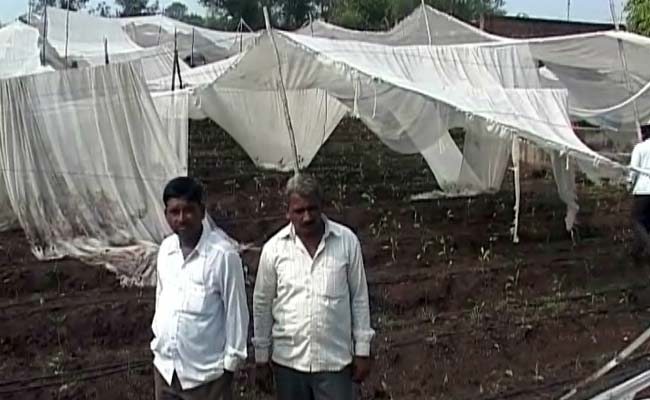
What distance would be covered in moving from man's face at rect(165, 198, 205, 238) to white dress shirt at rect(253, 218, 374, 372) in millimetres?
247

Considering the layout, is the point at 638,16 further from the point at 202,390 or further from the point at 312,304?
the point at 202,390

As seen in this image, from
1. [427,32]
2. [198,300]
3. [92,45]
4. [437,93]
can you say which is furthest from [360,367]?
[92,45]

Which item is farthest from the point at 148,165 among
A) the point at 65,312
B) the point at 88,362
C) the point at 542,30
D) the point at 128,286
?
the point at 542,30

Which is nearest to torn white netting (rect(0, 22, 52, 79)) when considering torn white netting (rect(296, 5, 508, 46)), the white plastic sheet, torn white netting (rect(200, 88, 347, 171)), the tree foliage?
the white plastic sheet

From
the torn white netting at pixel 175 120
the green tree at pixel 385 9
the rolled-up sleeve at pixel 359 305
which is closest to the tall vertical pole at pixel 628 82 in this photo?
the torn white netting at pixel 175 120

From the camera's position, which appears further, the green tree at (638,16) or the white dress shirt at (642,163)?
the green tree at (638,16)

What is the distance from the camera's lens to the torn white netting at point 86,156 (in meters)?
7.88

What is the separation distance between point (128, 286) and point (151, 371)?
188 centimetres

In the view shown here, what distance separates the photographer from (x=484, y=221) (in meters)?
9.36

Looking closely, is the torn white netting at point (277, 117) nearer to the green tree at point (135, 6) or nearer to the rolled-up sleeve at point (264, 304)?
the rolled-up sleeve at point (264, 304)

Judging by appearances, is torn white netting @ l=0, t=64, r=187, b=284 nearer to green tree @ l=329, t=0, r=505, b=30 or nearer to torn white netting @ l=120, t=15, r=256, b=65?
torn white netting @ l=120, t=15, r=256, b=65

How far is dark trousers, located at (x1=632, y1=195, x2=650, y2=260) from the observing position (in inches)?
303

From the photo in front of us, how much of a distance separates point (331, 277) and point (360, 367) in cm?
30

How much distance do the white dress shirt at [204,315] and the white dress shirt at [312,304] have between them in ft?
0.42
